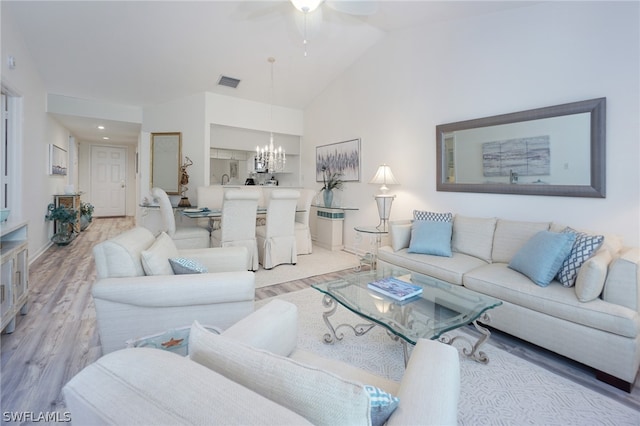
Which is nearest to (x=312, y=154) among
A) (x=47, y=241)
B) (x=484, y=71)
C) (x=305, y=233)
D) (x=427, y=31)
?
(x=305, y=233)

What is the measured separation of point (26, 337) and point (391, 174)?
3990mm

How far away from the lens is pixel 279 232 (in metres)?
4.18

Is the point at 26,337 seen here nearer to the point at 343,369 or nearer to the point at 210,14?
the point at 343,369

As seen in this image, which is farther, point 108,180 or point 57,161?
point 108,180

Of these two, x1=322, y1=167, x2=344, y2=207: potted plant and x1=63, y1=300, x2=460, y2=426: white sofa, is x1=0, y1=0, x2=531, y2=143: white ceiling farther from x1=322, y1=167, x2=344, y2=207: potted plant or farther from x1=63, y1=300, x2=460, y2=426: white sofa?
x1=63, y1=300, x2=460, y2=426: white sofa

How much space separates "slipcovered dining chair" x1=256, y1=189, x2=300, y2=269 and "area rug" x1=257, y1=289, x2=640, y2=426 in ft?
6.01

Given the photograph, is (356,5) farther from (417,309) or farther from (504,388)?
(504,388)

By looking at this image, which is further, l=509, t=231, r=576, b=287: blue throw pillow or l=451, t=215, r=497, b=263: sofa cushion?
l=451, t=215, r=497, b=263: sofa cushion

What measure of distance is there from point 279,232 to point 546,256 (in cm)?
296

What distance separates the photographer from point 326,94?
19.0 ft

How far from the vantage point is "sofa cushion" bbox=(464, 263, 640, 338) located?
1.79 metres

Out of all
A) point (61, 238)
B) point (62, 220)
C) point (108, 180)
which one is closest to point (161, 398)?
point (62, 220)

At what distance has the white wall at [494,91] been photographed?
247 centimetres

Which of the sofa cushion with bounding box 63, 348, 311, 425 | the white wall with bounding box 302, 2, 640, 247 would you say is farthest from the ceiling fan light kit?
the sofa cushion with bounding box 63, 348, 311, 425
